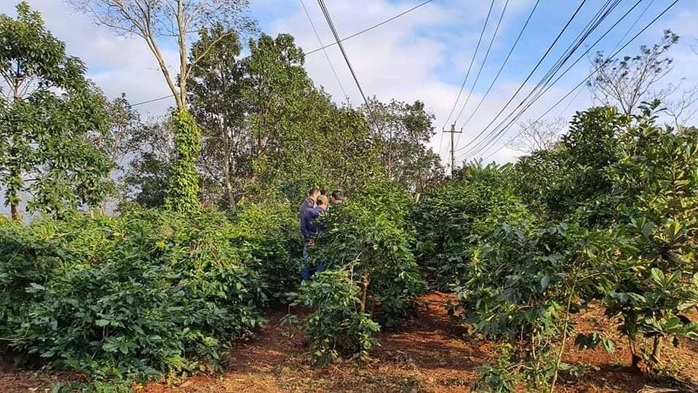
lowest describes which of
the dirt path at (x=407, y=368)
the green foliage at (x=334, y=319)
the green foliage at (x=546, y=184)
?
the dirt path at (x=407, y=368)

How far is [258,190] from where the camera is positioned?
1850cm

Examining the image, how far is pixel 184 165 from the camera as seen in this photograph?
589 inches

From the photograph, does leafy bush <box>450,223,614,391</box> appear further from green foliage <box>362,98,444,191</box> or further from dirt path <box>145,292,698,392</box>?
green foliage <box>362,98,444,191</box>

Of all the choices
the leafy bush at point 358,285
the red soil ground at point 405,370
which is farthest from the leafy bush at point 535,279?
the leafy bush at point 358,285

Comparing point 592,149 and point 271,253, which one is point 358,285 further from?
point 592,149

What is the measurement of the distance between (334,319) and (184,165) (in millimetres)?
12400

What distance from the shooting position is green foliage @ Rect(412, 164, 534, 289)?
168 inches

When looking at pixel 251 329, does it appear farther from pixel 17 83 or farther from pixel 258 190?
pixel 258 190

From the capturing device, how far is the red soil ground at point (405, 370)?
334 centimetres

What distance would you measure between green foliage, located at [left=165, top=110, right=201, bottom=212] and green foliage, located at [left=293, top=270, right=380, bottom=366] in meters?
11.8

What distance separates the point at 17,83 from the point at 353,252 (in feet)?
25.1

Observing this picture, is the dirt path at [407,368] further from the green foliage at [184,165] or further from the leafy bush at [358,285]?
the green foliage at [184,165]

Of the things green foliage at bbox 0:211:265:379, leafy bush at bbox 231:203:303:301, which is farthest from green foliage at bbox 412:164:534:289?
green foliage at bbox 0:211:265:379

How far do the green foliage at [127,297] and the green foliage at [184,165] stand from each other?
9663mm
